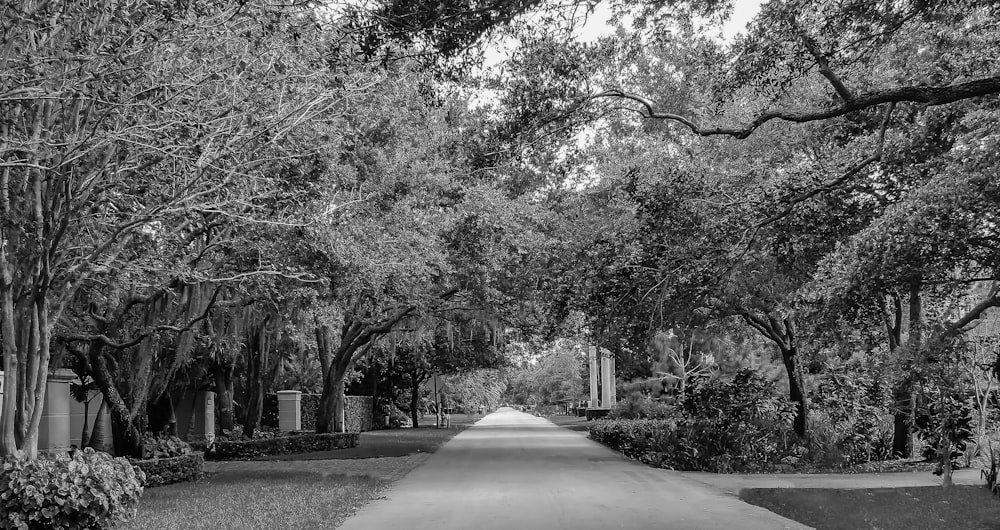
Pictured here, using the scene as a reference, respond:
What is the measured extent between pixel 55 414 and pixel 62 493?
37.2ft

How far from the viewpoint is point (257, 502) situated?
42.7ft

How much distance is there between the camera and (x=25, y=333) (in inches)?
405

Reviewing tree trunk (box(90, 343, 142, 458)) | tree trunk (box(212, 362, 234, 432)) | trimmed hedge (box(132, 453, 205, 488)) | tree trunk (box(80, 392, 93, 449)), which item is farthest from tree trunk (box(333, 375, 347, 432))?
tree trunk (box(90, 343, 142, 458))

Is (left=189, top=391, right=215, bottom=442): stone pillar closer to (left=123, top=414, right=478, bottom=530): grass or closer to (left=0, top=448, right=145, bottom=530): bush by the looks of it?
(left=123, top=414, right=478, bottom=530): grass

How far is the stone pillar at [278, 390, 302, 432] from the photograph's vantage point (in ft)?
99.1

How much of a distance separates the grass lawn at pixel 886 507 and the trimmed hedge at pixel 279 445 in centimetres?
1499

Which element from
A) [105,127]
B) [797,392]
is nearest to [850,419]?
[797,392]

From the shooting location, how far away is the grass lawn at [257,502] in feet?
35.9

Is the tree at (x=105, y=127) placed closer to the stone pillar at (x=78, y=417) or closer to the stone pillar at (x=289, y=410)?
the stone pillar at (x=78, y=417)

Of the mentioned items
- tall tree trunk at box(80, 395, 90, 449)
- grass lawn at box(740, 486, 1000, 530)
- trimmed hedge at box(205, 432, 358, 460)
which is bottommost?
trimmed hedge at box(205, 432, 358, 460)

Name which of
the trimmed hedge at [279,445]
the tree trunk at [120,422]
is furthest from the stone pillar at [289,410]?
the tree trunk at [120,422]

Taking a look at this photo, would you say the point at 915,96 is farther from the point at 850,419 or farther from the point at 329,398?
the point at 329,398

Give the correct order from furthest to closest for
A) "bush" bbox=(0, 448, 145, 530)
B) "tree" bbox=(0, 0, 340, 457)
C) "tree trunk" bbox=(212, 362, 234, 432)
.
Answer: "tree trunk" bbox=(212, 362, 234, 432)
"bush" bbox=(0, 448, 145, 530)
"tree" bbox=(0, 0, 340, 457)

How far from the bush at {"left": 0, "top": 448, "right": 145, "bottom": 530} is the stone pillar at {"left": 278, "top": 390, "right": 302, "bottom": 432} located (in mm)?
21277
